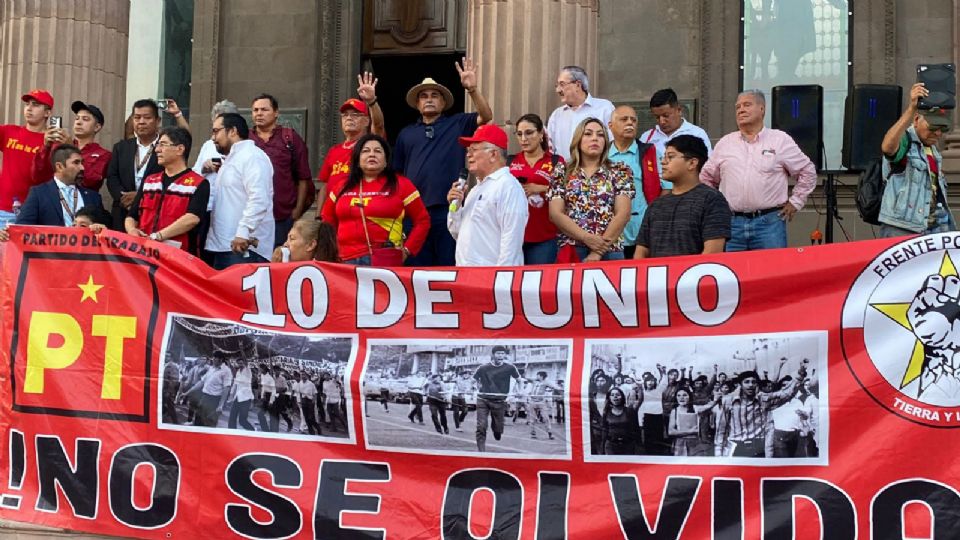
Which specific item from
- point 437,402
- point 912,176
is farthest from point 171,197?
point 912,176

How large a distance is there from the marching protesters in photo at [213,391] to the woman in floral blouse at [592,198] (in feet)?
8.71

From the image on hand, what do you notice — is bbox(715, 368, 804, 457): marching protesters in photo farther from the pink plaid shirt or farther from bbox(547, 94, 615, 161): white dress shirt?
bbox(547, 94, 615, 161): white dress shirt

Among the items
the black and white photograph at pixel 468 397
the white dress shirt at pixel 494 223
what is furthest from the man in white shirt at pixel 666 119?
the black and white photograph at pixel 468 397

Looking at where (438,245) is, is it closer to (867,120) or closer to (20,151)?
(20,151)

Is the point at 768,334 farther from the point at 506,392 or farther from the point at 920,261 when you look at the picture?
the point at 506,392

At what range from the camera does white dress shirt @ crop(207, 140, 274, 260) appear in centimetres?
1118

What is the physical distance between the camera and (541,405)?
7.99 metres

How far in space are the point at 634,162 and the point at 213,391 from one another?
12.8 feet

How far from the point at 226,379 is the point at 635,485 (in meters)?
2.67

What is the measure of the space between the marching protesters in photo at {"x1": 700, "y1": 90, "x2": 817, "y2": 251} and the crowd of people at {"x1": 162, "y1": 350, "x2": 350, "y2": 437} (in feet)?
11.9

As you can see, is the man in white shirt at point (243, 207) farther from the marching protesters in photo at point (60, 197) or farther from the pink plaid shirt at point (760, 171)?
the pink plaid shirt at point (760, 171)

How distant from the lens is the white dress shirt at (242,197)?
36.7 feet

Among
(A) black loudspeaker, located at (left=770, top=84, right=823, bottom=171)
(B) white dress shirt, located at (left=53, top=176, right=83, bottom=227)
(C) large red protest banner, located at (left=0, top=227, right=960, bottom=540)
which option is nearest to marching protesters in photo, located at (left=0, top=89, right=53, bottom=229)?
(B) white dress shirt, located at (left=53, top=176, right=83, bottom=227)

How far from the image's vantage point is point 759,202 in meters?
10.6
